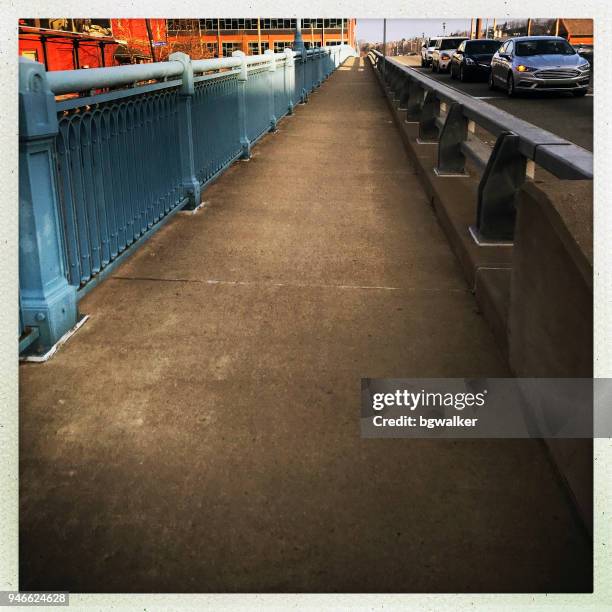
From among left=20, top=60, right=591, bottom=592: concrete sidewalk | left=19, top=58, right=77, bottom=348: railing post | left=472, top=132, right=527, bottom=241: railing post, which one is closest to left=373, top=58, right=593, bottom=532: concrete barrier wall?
left=20, top=60, right=591, bottom=592: concrete sidewalk

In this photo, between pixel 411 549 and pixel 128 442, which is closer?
pixel 411 549

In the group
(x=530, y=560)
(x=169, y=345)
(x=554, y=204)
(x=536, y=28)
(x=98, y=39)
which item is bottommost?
(x=530, y=560)

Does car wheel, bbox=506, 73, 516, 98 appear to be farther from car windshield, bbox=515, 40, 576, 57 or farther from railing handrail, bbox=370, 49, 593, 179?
railing handrail, bbox=370, 49, 593, 179

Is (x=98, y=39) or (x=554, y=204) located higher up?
(x=98, y=39)

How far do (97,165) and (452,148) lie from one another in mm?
4133

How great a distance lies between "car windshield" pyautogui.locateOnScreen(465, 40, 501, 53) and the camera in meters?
26.4

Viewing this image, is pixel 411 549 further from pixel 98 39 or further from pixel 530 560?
pixel 98 39

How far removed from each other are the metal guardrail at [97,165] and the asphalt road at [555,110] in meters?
6.06

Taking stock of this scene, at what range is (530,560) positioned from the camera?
2.06m

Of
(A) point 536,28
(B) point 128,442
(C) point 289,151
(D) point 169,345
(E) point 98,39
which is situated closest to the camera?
(B) point 128,442

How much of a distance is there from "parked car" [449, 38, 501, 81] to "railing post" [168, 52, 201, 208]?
21955mm

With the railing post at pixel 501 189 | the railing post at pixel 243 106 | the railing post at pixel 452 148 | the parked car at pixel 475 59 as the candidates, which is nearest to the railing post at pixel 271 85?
the railing post at pixel 243 106

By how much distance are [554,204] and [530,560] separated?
4.09ft

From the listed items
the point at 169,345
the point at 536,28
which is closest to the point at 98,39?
the point at 169,345
